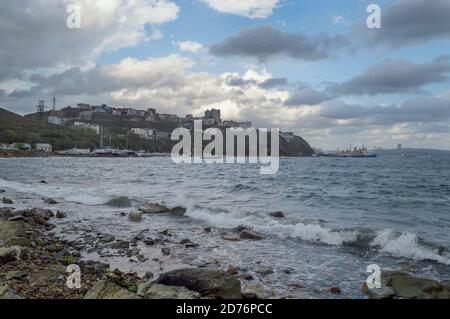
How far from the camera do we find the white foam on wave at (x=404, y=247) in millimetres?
13648

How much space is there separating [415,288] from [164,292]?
22.0ft

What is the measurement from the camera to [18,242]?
43.3ft

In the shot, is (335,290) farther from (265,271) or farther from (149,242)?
(149,242)

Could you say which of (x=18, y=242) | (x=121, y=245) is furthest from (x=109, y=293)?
(x=18, y=242)

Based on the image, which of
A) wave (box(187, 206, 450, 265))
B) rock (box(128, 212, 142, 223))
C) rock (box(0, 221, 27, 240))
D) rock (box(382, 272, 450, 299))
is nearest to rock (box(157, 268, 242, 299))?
rock (box(382, 272, 450, 299))

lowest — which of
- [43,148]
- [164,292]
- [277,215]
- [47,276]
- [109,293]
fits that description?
[277,215]

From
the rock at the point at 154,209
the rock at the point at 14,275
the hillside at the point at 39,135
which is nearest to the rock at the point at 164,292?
the rock at the point at 14,275

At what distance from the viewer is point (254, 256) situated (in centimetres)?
1345

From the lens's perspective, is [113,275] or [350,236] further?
[350,236]

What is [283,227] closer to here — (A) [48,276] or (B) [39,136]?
(A) [48,276]
